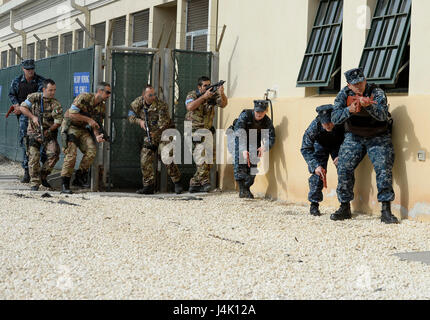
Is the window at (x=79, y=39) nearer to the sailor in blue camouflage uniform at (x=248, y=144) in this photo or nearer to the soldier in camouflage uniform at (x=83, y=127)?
the soldier in camouflage uniform at (x=83, y=127)

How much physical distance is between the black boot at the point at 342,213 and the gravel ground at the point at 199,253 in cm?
12

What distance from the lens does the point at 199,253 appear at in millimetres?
6051

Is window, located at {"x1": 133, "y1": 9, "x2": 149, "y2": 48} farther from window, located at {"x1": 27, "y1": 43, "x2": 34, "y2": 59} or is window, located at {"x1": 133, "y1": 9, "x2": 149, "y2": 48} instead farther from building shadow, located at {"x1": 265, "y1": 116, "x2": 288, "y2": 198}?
window, located at {"x1": 27, "y1": 43, "x2": 34, "y2": 59}

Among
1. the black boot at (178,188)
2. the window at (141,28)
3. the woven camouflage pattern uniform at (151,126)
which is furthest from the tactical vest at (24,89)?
the window at (141,28)

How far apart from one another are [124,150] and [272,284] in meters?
6.39

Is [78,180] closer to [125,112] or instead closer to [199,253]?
[125,112]

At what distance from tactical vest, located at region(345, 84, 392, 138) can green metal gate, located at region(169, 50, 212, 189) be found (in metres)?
3.73

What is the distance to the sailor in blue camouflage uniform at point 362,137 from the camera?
308 inches

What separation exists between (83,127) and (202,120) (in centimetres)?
175

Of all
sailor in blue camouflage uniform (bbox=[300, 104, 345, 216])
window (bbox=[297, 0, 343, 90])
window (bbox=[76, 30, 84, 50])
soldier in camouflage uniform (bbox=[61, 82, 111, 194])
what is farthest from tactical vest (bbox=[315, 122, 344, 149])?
window (bbox=[76, 30, 84, 50])

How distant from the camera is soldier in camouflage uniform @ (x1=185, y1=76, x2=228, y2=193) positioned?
10797mm

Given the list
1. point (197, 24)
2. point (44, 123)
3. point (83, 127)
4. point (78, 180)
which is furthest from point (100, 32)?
point (83, 127)

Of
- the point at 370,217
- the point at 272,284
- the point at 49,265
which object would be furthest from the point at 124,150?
the point at 272,284

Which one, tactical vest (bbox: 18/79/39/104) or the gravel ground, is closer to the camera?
the gravel ground
